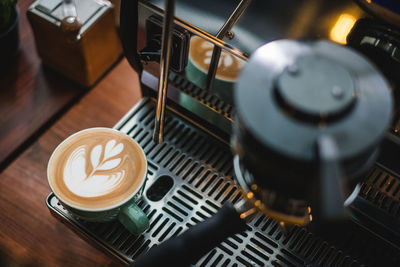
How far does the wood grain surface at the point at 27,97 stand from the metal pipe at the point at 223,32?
34 centimetres

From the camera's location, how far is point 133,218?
1.68 ft

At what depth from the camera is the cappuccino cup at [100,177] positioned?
51 centimetres

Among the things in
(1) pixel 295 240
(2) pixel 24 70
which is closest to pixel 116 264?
(1) pixel 295 240

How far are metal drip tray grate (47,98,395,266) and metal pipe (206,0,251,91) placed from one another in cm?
11

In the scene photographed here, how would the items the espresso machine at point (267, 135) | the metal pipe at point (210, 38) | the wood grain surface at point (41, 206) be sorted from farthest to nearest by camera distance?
the wood grain surface at point (41, 206) < the metal pipe at point (210, 38) < the espresso machine at point (267, 135)

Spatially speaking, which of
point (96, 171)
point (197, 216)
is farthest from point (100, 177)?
point (197, 216)

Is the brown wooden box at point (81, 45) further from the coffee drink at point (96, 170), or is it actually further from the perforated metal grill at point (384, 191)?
the perforated metal grill at point (384, 191)

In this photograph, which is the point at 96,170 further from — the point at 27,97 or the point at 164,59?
the point at 27,97

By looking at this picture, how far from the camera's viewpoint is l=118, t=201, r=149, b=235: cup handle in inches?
20.2

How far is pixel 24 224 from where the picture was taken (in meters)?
0.64

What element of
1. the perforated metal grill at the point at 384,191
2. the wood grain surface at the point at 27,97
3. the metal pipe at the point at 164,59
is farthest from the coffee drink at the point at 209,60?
the wood grain surface at the point at 27,97

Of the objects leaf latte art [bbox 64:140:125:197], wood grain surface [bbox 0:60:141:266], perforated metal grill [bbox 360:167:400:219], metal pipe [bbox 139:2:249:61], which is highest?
metal pipe [bbox 139:2:249:61]

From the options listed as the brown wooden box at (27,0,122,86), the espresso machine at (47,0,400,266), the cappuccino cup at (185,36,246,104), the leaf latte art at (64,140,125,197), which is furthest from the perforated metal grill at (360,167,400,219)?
→ the brown wooden box at (27,0,122,86)

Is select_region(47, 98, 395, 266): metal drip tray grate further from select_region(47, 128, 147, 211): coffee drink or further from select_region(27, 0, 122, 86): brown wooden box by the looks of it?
select_region(27, 0, 122, 86): brown wooden box
